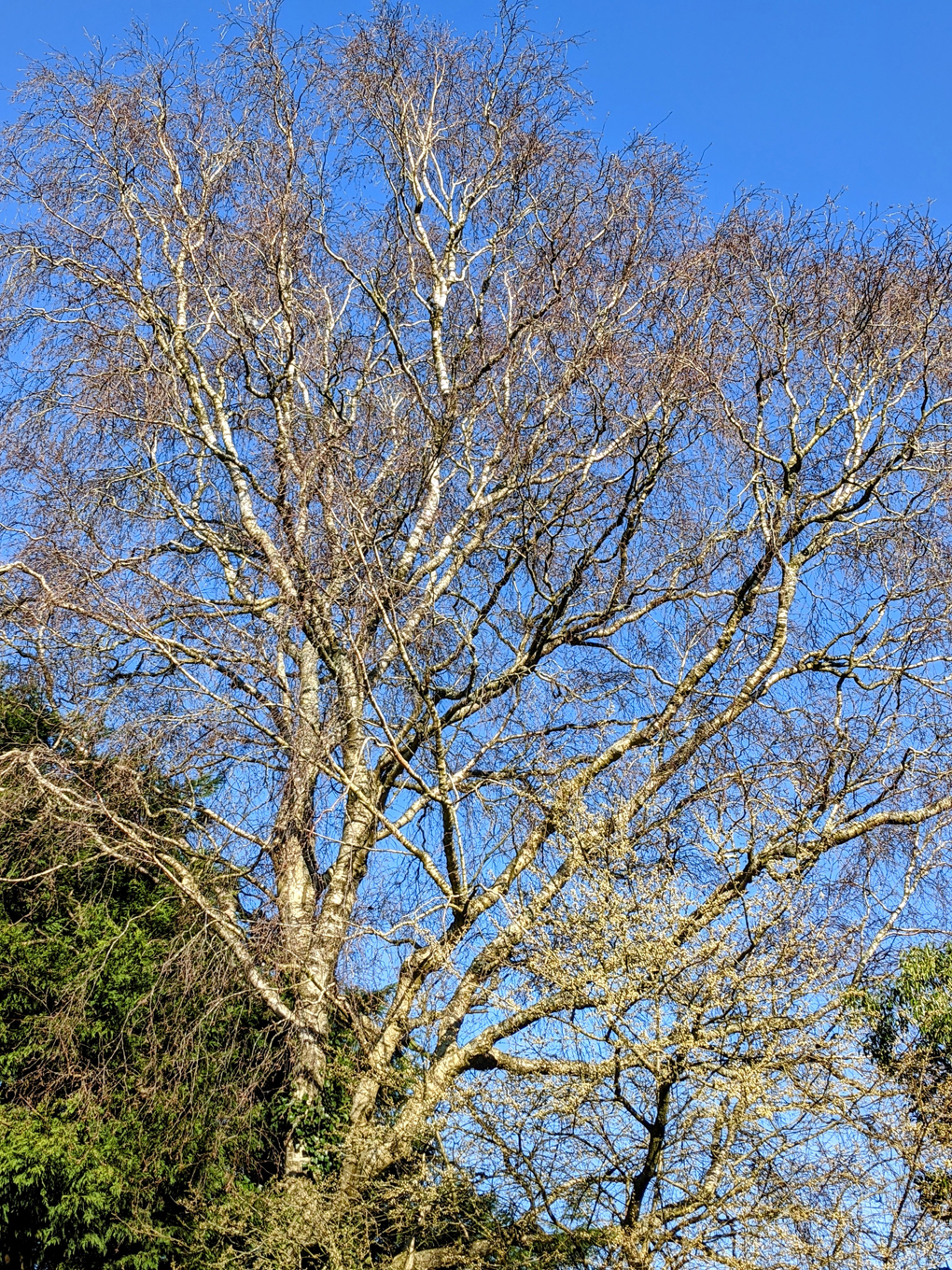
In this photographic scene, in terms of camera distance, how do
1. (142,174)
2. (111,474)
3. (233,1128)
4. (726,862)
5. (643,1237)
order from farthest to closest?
1. (142,174)
2. (111,474)
3. (233,1128)
4. (726,862)
5. (643,1237)

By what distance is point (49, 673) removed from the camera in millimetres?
8102

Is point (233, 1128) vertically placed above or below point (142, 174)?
below

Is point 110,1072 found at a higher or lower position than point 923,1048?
lower

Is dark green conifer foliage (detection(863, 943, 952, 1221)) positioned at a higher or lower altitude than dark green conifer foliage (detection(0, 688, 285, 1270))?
higher

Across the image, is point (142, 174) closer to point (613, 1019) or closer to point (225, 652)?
point (225, 652)

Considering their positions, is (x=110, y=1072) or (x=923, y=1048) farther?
(x=110, y=1072)

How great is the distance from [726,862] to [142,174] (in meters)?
6.94

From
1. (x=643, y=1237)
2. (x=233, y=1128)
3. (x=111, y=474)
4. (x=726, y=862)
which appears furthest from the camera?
(x=111, y=474)

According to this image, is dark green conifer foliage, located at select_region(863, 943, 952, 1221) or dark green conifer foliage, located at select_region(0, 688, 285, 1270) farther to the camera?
dark green conifer foliage, located at select_region(0, 688, 285, 1270)

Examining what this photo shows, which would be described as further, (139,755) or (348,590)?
(348,590)

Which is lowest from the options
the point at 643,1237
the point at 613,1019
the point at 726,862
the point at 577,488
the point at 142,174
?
the point at 643,1237

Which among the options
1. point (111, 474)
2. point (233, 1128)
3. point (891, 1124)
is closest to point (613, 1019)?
point (891, 1124)

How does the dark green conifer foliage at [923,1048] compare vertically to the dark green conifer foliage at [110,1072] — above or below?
above

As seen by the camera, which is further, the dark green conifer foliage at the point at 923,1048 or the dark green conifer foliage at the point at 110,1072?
the dark green conifer foliage at the point at 110,1072
